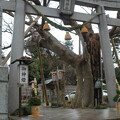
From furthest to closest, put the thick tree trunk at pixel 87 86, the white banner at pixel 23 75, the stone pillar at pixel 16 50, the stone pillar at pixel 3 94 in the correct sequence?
the thick tree trunk at pixel 87 86 → the stone pillar at pixel 16 50 → the white banner at pixel 23 75 → the stone pillar at pixel 3 94

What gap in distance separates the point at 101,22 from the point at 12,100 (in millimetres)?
6039

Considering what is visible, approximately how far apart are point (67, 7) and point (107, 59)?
10.6 ft

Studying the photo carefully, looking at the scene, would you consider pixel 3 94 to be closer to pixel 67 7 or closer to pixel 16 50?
pixel 16 50

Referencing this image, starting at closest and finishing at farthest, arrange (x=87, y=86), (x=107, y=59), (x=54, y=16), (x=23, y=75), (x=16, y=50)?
(x=23, y=75)
(x=16, y=50)
(x=54, y=16)
(x=107, y=59)
(x=87, y=86)

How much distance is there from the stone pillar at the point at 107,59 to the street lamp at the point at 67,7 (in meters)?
1.75

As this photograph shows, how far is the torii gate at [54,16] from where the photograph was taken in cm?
990

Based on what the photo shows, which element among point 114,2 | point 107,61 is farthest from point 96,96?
point 114,2

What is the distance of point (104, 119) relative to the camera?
7.44m

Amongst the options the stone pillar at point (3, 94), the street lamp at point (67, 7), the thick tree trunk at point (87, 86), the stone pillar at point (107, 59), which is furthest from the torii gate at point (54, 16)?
the stone pillar at point (3, 94)

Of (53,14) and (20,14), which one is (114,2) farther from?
(20,14)

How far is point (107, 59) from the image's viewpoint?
12234 millimetres

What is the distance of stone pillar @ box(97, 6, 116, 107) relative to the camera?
12.0m

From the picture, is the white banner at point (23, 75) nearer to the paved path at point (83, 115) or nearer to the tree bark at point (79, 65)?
the paved path at point (83, 115)

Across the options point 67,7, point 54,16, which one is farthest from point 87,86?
point 67,7
